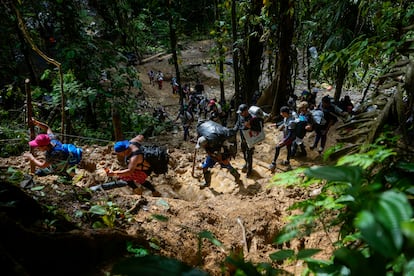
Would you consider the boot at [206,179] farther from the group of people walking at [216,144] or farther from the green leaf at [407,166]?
the green leaf at [407,166]

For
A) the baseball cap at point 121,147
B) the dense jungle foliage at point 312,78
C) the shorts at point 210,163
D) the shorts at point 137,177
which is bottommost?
the shorts at point 210,163

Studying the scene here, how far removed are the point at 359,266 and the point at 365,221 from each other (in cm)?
28

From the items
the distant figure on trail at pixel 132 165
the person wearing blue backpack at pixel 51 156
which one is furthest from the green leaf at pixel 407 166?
the person wearing blue backpack at pixel 51 156

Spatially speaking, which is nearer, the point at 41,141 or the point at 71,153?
the point at 41,141

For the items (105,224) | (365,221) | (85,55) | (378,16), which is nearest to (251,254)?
(105,224)

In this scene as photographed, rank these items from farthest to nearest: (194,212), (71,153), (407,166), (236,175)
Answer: (236,175), (71,153), (194,212), (407,166)

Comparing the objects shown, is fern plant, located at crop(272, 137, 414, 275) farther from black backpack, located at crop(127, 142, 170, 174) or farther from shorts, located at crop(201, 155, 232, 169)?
shorts, located at crop(201, 155, 232, 169)

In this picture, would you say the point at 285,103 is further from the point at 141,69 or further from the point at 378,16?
the point at 141,69

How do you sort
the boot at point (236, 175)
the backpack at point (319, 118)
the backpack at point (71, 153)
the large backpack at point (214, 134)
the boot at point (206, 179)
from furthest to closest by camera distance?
the backpack at point (319, 118), the boot at point (206, 179), the boot at point (236, 175), the large backpack at point (214, 134), the backpack at point (71, 153)

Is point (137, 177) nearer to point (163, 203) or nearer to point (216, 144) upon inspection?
point (163, 203)

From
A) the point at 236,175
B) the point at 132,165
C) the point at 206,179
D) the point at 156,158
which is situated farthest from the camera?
the point at 206,179

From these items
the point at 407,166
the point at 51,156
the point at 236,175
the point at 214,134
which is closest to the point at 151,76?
the point at 236,175

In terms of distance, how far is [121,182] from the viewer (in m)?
5.54

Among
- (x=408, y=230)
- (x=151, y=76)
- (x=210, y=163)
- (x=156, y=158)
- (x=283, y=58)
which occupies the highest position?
(x=408, y=230)
